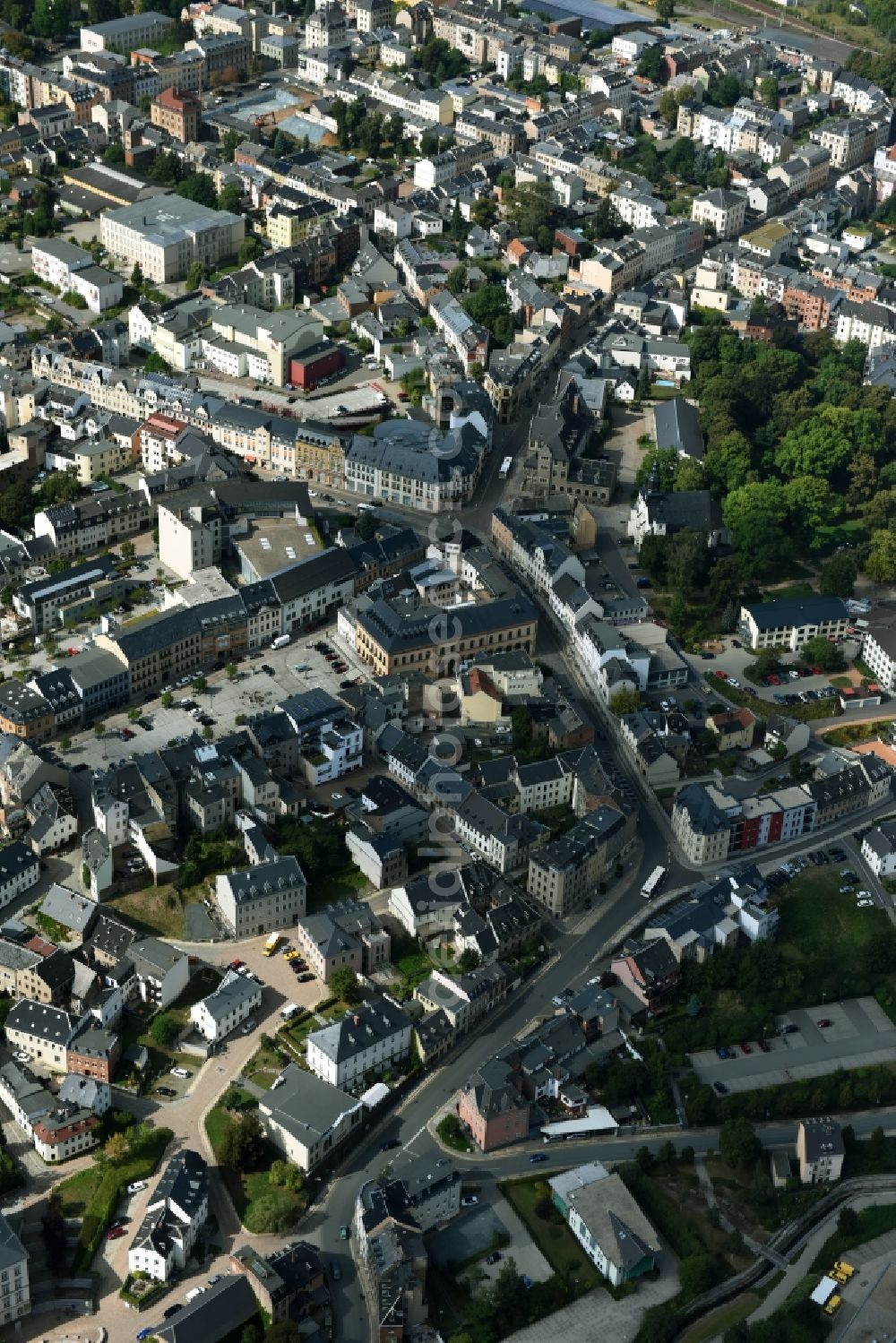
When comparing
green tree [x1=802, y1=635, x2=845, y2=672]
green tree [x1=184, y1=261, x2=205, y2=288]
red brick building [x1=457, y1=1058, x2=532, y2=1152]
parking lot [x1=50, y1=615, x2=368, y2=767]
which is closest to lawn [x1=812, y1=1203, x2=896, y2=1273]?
red brick building [x1=457, y1=1058, x2=532, y2=1152]

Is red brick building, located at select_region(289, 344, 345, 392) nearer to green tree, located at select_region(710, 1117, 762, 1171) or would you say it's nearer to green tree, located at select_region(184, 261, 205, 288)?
green tree, located at select_region(184, 261, 205, 288)

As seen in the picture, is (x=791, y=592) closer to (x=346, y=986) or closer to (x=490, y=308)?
(x=490, y=308)

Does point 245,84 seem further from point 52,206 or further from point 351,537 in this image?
point 351,537

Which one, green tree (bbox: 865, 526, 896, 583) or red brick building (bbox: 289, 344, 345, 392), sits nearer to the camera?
green tree (bbox: 865, 526, 896, 583)

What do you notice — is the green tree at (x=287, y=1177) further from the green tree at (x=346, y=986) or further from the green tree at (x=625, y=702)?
the green tree at (x=625, y=702)

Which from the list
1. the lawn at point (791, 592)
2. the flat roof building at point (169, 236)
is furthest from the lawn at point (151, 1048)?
the flat roof building at point (169, 236)

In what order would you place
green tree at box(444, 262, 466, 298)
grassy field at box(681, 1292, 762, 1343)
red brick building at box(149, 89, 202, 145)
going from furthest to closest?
red brick building at box(149, 89, 202, 145), green tree at box(444, 262, 466, 298), grassy field at box(681, 1292, 762, 1343)

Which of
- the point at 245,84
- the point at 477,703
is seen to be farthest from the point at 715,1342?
the point at 245,84
